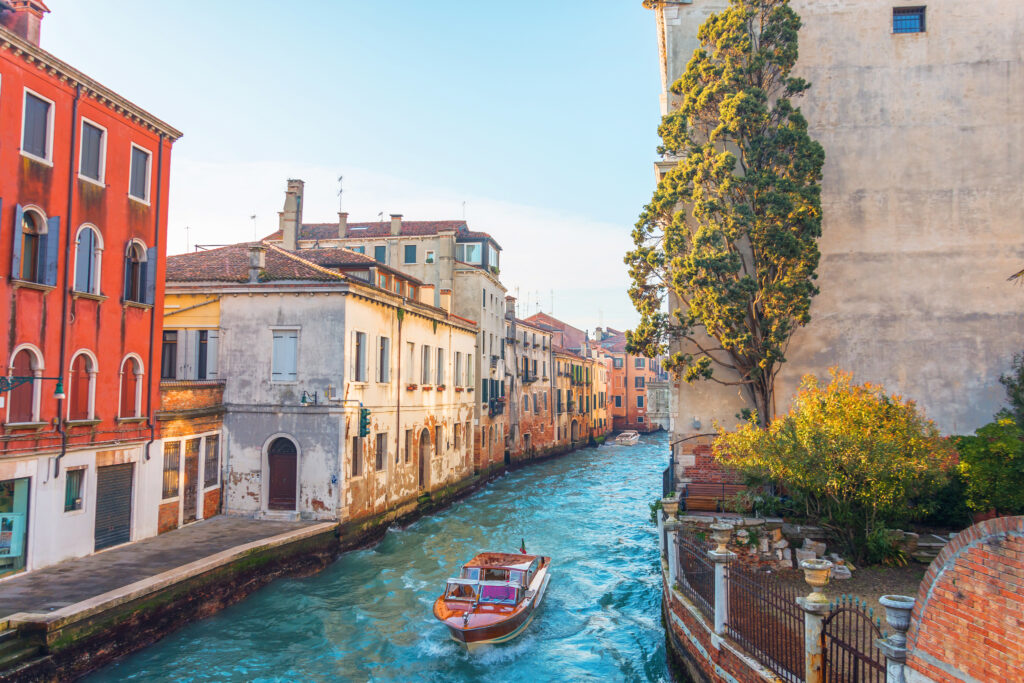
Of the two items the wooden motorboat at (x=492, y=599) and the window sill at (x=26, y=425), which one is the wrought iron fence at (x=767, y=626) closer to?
the wooden motorboat at (x=492, y=599)

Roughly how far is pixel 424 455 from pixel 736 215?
14.7 m

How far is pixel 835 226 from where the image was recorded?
58.1ft

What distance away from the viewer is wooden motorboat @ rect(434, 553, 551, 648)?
12.7 meters

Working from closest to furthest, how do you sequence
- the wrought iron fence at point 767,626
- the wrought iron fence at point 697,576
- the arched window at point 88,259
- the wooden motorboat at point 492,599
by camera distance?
the wrought iron fence at point 767,626
the wrought iron fence at point 697,576
the wooden motorboat at point 492,599
the arched window at point 88,259

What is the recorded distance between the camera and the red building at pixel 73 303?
12719mm

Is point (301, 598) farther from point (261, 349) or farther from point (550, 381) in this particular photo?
point (550, 381)

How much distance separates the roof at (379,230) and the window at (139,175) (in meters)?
18.0

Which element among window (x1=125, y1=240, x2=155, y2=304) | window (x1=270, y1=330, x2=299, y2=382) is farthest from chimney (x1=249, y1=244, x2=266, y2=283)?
window (x1=125, y1=240, x2=155, y2=304)

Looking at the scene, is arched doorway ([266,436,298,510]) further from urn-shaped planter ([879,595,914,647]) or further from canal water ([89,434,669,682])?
urn-shaped planter ([879,595,914,647])

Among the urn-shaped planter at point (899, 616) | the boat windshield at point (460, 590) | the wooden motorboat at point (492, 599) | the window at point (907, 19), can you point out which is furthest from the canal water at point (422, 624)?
the window at point (907, 19)

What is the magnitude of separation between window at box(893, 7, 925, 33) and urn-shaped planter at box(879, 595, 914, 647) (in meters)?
16.6

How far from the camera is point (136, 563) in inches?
540

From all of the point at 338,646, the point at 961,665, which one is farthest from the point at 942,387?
the point at 338,646

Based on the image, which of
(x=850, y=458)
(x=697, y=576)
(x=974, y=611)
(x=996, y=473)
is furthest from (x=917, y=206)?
(x=974, y=611)
